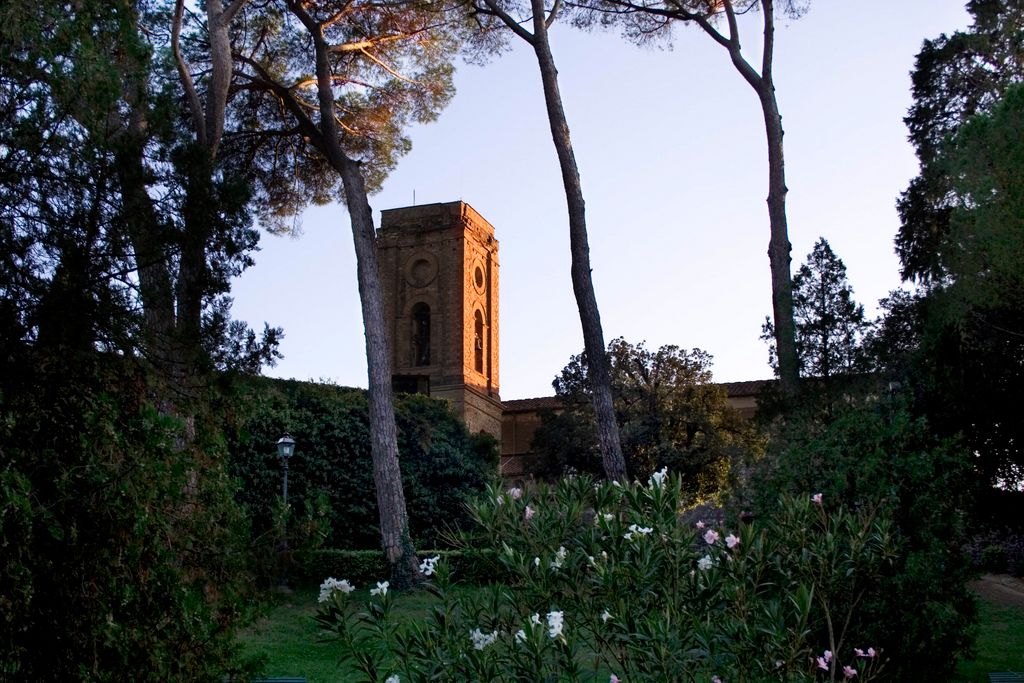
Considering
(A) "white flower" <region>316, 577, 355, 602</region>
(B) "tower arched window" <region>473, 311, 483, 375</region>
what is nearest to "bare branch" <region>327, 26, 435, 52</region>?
(A) "white flower" <region>316, 577, 355, 602</region>

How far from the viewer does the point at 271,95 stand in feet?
52.4

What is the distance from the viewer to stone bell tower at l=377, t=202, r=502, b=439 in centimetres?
3641

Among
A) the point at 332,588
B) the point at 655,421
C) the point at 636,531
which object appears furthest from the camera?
the point at 655,421

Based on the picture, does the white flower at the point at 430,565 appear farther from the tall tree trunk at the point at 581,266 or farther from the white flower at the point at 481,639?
the tall tree trunk at the point at 581,266

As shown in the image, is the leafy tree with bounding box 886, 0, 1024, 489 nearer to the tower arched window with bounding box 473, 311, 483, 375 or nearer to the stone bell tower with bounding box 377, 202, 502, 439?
the stone bell tower with bounding box 377, 202, 502, 439

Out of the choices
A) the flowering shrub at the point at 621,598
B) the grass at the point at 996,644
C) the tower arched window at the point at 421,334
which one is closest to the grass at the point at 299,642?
the flowering shrub at the point at 621,598

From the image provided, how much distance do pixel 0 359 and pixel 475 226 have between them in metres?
33.3

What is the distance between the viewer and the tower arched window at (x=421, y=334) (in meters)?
37.3

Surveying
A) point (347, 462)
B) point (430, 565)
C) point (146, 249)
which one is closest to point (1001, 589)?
point (347, 462)

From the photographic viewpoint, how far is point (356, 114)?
16891 millimetres

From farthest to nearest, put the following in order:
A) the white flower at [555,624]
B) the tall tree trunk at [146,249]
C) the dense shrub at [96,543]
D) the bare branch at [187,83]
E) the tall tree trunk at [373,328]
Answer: the tall tree trunk at [373,328] < the bare branch at [187,83] < the tall tree trunk at [146,249] < the dense shrub at [96,543] < the white flower at [555,624]

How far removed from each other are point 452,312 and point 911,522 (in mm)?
28776

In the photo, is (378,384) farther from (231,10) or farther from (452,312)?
(452,312)

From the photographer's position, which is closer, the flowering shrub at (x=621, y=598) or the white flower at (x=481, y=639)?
the flowering shrub at (x=621, y=598)
